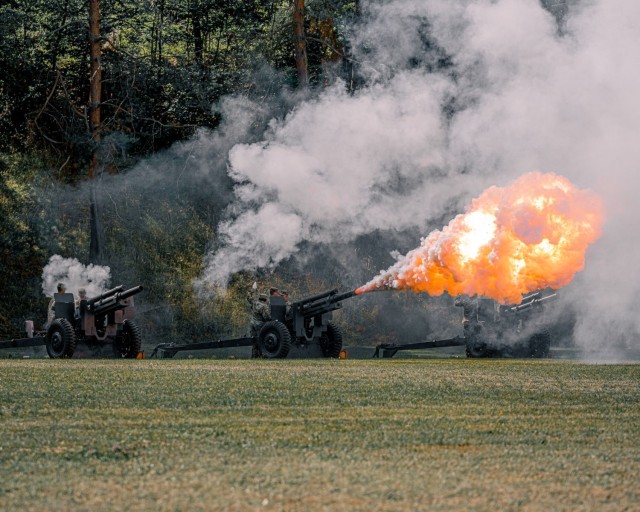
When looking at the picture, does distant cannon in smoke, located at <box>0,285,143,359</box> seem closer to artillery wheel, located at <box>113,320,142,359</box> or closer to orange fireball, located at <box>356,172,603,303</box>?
artillery wheel, located at <box>113,320,142,359</box>

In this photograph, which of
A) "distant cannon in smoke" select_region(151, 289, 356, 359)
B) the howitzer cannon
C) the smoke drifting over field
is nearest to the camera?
the howitzer cannon

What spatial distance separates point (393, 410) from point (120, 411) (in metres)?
3.01

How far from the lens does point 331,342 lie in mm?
26250

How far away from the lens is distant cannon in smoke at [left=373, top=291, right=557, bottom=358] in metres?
27.2

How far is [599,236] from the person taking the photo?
2227 centimetres

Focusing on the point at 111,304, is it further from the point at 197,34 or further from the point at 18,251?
the point at 197,34

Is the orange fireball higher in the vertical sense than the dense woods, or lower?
lower

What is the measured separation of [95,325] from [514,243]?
973 cm

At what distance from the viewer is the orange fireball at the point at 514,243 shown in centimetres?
2206

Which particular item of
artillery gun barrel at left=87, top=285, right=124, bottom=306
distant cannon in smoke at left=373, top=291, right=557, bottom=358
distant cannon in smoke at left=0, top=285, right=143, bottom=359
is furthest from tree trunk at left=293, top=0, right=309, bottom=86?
artillery gun barrel at left=87, top=285, right=124, bottom=306

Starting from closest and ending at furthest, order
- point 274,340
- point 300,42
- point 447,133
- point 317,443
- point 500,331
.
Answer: point 317,443 → point 274,340 → point 500,331 → point 447,133 → point 300,42

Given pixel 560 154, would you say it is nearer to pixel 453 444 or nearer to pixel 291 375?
pixel 291 375

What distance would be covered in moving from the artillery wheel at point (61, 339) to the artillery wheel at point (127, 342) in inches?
44.7

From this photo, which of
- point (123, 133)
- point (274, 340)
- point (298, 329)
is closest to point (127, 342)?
point (274, 340)
